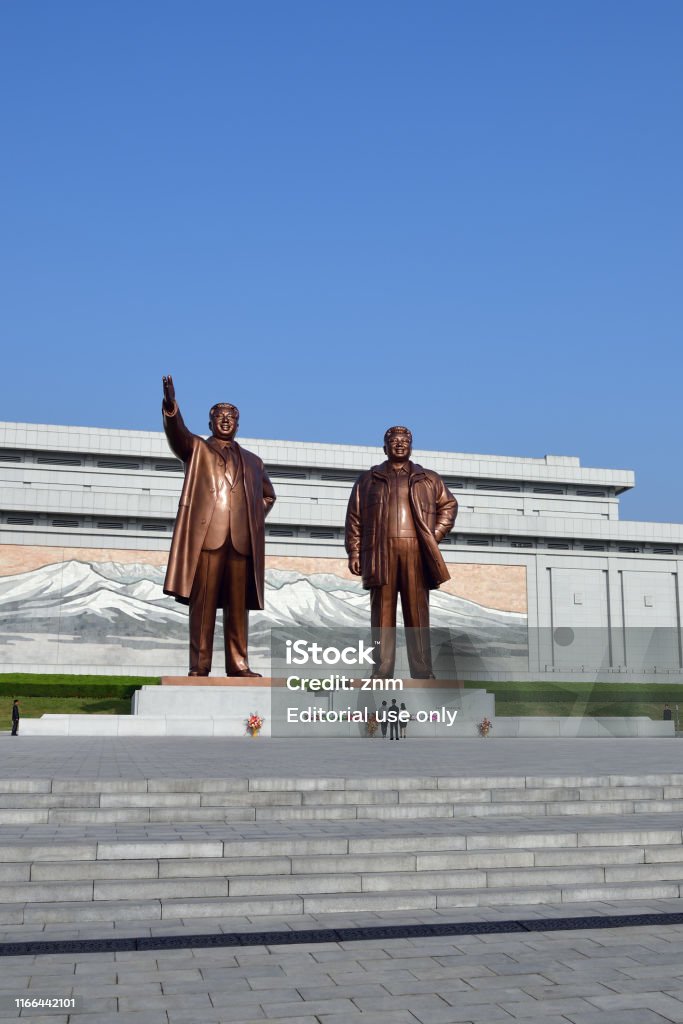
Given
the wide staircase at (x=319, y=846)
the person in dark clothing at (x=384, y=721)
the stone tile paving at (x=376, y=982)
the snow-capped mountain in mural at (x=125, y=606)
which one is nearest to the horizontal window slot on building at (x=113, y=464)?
the snow-capped mountain in mural at (x=125, y=606)

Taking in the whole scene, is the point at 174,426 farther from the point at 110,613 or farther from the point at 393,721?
the point at 110,613

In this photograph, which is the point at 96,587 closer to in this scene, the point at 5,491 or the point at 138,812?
the point at 5,491

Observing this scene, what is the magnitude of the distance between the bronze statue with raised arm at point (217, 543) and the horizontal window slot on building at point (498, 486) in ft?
92.7

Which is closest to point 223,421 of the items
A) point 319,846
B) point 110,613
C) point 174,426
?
point 174,426

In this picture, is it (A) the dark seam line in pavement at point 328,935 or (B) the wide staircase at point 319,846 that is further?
(B) the wide staircase at point 319,846

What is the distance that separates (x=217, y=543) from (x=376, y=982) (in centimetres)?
1264

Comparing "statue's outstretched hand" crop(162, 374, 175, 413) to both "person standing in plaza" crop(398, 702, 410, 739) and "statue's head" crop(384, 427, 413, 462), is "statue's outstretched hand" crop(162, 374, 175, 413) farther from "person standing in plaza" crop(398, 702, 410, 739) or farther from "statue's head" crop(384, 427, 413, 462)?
"person standing in plaza" crop(398, 702, 410, 739)

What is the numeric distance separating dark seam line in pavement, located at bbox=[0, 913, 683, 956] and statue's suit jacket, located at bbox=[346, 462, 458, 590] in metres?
11.9

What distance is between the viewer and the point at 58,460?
39.8 metres

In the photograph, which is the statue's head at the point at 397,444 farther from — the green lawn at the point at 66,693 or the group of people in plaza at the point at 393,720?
the green lawn at the point at 66,693

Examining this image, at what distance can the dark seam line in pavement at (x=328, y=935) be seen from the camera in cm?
400

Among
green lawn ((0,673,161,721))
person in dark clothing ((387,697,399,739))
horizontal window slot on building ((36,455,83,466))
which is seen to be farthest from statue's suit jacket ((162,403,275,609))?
horizontal window slot on building ((36,455,83,466))

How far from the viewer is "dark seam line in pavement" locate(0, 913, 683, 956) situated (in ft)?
13.1

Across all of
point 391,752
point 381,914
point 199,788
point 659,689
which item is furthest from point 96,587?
point 381,914
